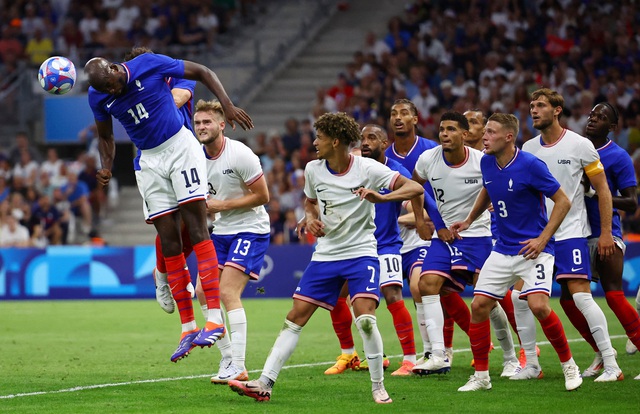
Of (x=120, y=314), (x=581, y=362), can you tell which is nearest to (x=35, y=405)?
(x=581, y=362)

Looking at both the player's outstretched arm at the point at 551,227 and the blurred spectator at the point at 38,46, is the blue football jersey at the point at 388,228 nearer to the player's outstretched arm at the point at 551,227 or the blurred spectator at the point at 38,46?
the player's outstretched arm at the point at 551,227

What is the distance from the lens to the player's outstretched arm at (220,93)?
896 centimetres

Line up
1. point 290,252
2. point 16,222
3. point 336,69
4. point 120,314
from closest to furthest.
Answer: point 120,314
point 290,252
point 16,222
point 336,69

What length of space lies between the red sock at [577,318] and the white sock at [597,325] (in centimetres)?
53

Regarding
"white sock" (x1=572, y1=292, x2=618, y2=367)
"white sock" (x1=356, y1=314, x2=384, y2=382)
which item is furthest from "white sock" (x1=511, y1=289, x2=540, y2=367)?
"white sock" (x1=356, y1=314, x2=384, y2=382)

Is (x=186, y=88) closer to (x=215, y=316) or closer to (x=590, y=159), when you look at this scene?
(x=215, y=316)

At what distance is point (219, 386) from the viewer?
31.7 feet

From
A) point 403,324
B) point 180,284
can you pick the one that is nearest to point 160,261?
point 180,284

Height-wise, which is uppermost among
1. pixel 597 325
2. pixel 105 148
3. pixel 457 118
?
pixel 457 118

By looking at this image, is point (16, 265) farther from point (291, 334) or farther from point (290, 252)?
point (291, 334)

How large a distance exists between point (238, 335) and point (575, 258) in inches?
123

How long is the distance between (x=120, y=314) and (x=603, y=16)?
1331 cm

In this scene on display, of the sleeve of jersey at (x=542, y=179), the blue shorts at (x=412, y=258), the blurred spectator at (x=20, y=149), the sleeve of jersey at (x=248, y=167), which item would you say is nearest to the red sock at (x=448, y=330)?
the blue shorts at (x=412, y=258)

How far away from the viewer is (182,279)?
380 inches
